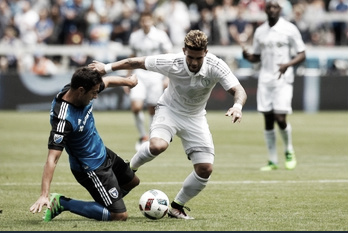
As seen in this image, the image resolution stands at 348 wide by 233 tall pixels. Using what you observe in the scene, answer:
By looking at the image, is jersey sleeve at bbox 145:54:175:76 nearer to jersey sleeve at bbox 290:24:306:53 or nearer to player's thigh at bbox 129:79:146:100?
jersey sleeve at bbox 290:24:306:53

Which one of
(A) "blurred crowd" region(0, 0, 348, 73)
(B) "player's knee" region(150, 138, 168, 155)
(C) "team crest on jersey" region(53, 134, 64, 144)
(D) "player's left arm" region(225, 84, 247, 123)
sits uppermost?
(D) "player's left arm" region(225, 84, 247, 123)

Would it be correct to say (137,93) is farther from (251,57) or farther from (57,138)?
(57,138)

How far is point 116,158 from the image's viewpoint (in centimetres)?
938

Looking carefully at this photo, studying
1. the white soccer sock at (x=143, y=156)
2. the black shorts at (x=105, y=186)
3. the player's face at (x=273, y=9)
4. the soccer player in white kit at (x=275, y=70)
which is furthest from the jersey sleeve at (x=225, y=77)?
the player's face at (x=273, y=9)

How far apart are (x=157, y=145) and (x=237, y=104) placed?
1147mm

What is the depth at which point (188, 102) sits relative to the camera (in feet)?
31.7

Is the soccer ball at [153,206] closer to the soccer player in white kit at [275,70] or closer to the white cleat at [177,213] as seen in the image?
the white cleat at [177,213]

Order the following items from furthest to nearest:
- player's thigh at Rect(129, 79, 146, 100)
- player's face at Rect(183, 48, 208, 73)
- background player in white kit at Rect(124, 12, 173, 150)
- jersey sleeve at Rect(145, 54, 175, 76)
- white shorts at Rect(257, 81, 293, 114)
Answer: background player in white kit at Rect(124, 12, 173, 150)
player's thigh at Rect(129, 79, 146, 100)
white shorts at Rect(257, 81, 293, 114)
jersey sleeve at Rect(145, 54, 175, 76)
player's face at Rect(183, 48, 208, 73)

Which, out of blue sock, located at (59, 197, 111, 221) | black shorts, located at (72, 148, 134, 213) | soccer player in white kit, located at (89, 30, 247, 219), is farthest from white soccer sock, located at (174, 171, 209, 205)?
blue sock, located at (59, 197, 111, 221)

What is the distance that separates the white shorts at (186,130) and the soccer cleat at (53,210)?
1401 mm

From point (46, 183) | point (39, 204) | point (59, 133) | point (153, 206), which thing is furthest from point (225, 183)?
point (39, 204)

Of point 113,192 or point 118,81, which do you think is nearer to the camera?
point 113,192

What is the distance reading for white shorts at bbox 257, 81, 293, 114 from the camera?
14.6m

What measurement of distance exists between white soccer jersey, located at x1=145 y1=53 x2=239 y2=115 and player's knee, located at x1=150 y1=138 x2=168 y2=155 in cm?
44
